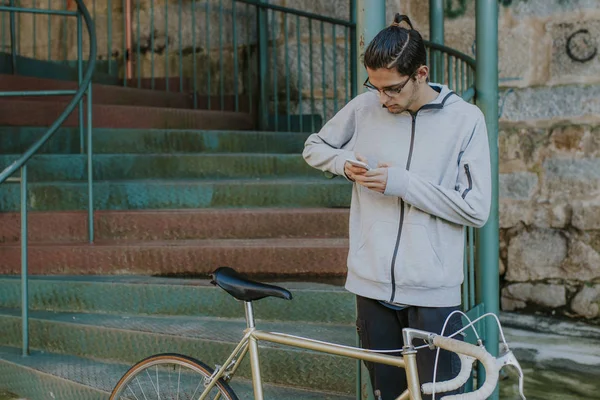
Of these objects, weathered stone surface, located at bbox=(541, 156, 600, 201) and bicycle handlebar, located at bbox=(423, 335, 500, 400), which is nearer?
bicycle handlebar, located at bbox=(423, 335, 500, 400)

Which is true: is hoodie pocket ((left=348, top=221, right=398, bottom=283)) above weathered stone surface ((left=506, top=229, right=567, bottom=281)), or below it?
above

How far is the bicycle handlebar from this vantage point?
5.95ft

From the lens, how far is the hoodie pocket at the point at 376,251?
243cm

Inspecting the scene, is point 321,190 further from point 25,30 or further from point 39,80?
point 25,30

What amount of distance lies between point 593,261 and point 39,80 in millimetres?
4438

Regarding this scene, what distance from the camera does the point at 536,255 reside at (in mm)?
5945

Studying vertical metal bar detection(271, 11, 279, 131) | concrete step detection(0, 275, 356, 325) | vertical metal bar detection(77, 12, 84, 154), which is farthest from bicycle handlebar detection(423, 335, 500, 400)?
vertical metal bar detection(271, 11, 279, 131)

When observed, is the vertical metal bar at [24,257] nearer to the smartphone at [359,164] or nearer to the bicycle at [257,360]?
the bicycle at [257,360]

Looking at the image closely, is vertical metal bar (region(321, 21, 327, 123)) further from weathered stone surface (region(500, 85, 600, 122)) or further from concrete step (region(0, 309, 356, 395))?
concrete step (region(0, 309, 356, 395))

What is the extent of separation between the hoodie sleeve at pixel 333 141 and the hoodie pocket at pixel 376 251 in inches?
9.7

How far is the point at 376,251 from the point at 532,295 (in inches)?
153

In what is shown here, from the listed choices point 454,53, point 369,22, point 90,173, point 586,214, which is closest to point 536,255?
point 586,214

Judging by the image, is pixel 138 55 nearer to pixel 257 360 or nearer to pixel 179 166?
pixel 179 166

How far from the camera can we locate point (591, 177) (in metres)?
5.73
